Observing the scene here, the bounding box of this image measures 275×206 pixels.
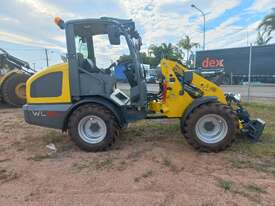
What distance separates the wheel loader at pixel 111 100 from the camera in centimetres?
520

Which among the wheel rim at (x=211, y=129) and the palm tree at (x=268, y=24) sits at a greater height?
the palm tree at (x=268, y=24)

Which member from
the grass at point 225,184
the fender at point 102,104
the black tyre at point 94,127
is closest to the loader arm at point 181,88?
the fender at point 102,104

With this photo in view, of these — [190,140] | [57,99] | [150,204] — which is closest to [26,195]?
[150,204]

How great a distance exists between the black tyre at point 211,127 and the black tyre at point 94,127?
1340 millimetres

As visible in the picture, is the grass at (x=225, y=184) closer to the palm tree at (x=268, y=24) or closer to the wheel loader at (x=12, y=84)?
the wheel loader at (x=12, y=84)

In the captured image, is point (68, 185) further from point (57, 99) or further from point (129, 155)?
point (57, 99)

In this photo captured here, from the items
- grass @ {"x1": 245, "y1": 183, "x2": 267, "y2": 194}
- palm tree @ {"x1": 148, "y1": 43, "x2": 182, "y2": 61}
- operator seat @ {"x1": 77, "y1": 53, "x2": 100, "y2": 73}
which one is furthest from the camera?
palm tree @ {"x1": 148, "y1": 43, "x2": 182, "y2": 61}

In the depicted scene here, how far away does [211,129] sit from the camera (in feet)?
17.3

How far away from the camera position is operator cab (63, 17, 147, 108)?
5.35 metres

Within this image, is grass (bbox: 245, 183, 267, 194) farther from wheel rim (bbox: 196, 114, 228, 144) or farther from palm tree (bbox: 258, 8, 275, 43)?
palm tree (bbox: 258, 8, 275, 43)

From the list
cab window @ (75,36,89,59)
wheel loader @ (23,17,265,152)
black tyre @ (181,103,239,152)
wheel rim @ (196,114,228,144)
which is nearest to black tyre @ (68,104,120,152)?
wheel loader @ (23,17,265,152)

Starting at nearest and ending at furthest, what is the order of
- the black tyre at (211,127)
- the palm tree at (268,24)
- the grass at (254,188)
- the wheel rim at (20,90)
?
the grass at (254,188) → the black tyre at (211,127) → the wheel rim at (20,90) → the palm tree at (268,24)

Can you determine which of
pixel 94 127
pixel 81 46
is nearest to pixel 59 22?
pixel 81 46

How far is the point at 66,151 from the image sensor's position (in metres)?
5.53
